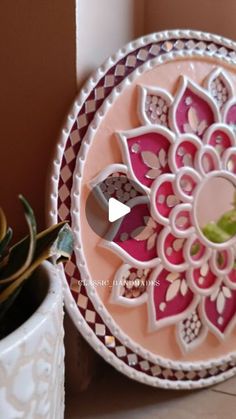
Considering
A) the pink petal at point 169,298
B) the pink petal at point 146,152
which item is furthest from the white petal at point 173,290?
the pink petal at point 146,152

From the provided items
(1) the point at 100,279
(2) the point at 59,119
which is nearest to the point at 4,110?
(2) the point at 59,119

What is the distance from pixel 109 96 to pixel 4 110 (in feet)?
0.32

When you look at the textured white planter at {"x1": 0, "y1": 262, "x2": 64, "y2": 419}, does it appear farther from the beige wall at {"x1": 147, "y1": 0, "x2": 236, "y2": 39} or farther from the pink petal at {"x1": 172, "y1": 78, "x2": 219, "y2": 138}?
the beige wall at {"x1": 147, "y1": 0, "x2": 236, "y2": 39}

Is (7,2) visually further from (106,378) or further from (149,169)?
(106,378)

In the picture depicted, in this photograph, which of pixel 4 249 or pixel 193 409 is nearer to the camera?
pixel 4 249

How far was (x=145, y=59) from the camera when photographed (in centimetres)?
53

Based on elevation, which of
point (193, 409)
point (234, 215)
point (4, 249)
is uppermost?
point (4, 249)

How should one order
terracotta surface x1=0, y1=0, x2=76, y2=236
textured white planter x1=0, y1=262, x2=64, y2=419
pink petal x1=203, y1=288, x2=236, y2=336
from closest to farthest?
textured white planter x1=0, y1=262, x2=64, y2=419 → terracotta surface x1=0, y1=0, x2=76, y2=236 → pink petal x1=203, y1=288, x2=236, y2=336

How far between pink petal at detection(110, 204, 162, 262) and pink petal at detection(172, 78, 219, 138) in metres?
0.09

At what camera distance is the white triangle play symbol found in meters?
0.51

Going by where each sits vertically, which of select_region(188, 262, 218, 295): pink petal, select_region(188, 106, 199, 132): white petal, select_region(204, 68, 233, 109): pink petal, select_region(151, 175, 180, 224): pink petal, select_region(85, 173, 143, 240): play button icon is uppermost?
select_region(204, 68, 233, 109): pink petal

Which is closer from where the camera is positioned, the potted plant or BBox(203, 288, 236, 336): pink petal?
the potted plant

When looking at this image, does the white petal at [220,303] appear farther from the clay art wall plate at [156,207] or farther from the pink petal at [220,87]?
the pink petal at [220,87]

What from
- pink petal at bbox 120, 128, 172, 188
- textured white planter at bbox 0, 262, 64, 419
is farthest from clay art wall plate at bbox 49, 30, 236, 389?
textured white planter at bbox 0, 262, 64, 419
